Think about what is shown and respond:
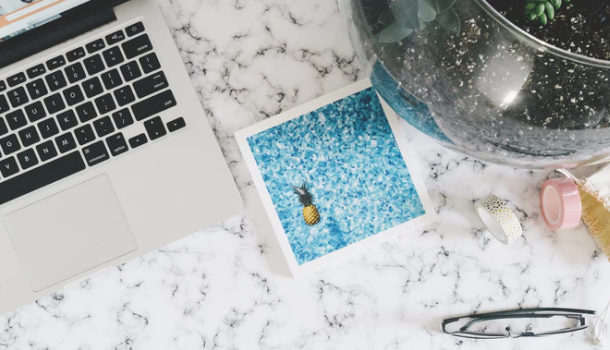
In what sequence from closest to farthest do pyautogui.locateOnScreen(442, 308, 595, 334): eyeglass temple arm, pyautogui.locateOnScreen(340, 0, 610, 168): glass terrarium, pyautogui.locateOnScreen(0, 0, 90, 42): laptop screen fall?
pyautogui.locateOnScreen(340, 0, 610, 168): glass terrarium < pyautogui.locateOnScreen(0, 0, 90, 42): laptop screen < pyautogui.locateOnScreen(442, 308, 595, 334): eyeglass temple arm

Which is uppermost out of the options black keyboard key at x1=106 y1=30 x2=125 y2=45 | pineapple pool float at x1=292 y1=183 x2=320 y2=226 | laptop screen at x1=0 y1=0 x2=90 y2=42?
laptop screen at x1=0 y1=0 x2=90 y2=42

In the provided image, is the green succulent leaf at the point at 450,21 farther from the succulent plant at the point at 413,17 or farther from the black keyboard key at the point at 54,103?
the black keyboard key at the point at 54,103

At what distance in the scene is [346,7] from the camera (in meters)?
0.56


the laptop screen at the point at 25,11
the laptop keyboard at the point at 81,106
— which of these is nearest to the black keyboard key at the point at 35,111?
the laptop keyboard at the point at 81,106

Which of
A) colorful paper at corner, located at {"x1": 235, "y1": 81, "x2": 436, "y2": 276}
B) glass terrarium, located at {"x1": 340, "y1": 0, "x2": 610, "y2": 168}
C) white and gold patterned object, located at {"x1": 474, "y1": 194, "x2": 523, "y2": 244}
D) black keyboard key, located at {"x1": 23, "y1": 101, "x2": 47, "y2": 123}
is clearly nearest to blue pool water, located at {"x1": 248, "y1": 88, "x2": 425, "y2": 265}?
colorful paper at corner, located at {"x1": 235, "y1": 81, "x2": 436, "y2": 276}

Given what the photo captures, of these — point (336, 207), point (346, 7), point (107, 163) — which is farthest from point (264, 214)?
point (346, 7)

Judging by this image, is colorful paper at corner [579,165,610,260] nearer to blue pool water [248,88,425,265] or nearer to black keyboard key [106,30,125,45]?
blue pool water [248,88,425,265]

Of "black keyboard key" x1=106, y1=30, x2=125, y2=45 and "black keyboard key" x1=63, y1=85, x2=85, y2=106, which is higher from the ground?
"black keyboard key" x1=106, y1=30, x2=125, y2=45

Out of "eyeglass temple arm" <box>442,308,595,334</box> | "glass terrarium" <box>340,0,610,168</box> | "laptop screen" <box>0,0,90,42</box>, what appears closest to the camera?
"glass terrarium" <box>340,0,610,168</box>

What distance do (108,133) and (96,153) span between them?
0.04m

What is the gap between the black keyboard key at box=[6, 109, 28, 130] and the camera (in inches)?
28.1

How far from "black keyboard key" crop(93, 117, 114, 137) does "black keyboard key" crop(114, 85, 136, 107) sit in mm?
32

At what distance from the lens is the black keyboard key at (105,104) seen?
2.33 ft

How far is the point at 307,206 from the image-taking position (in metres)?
0.78
